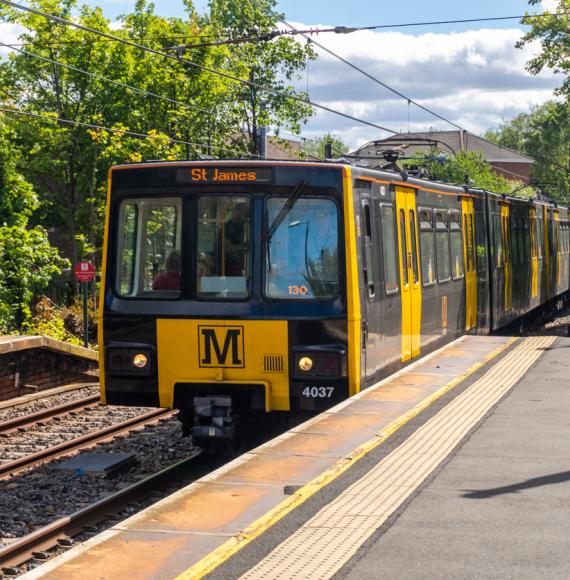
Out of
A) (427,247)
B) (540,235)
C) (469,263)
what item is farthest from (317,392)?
(540,235)

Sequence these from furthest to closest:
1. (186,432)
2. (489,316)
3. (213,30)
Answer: (213,30)
(489,316)
(186,432)

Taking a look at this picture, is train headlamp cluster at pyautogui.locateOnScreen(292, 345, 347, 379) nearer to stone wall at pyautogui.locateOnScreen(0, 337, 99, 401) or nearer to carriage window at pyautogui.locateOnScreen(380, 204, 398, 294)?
carriage window at pyautogui.locateOnScreen(380, 204, 398, 294)

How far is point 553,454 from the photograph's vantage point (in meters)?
8.80

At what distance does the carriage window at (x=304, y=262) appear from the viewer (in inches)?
422

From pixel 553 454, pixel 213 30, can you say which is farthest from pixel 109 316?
pixel 213 30

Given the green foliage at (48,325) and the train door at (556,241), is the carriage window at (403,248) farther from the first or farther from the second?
the train door at (556,241)

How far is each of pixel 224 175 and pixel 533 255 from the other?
1995 cm

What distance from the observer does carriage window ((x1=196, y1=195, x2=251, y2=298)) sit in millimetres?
10797

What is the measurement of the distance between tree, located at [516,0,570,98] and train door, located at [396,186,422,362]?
2453 centimetres

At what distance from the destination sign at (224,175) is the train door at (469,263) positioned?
863 centimetres

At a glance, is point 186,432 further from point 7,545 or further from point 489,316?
point 489,316

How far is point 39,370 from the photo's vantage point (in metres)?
19.7

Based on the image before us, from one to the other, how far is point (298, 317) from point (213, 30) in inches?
1431

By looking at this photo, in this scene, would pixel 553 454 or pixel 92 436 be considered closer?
pixel 553 454
